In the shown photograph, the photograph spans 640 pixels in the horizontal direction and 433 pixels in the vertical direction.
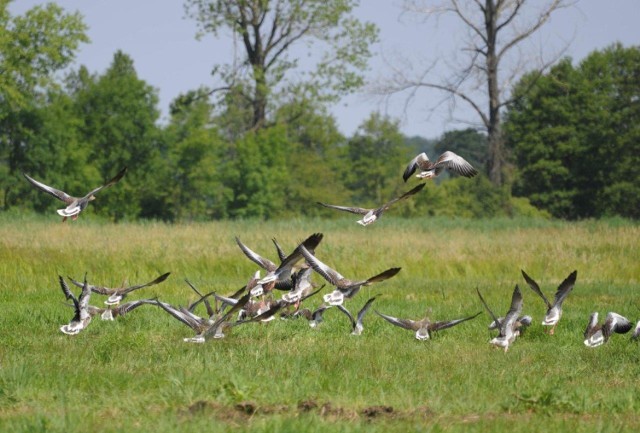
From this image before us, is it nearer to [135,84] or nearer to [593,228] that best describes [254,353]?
[593,228]

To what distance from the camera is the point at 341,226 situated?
35.5 metres

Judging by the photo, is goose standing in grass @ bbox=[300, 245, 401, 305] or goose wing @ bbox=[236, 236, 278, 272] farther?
goose wing @ bbox=[236, 236, 278, 272]

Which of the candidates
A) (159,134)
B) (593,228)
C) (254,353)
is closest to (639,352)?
(254,353)

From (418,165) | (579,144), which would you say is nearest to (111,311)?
(418,165)

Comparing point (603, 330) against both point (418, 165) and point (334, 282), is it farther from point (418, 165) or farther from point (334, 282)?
point (334, 282)

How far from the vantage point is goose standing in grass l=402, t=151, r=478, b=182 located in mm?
10406

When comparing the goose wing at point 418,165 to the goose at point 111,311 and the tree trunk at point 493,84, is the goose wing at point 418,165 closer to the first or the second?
the goose at point 111,311

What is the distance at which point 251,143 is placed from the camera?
5556 cm

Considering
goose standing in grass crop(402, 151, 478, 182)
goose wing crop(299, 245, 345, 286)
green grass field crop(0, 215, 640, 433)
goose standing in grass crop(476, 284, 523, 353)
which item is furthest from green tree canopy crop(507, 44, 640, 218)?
goose wing crop(299, 245, 345, 286)

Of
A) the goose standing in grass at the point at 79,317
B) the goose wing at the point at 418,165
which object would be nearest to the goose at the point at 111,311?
the goose standing in grass at the point at 79,317

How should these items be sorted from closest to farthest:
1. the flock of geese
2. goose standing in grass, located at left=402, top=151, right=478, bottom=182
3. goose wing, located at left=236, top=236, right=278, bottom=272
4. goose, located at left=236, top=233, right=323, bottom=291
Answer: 1. goose, located at left=236, top=233, right=323, bottom=291
2. the flock of geese
3. goose standing in grass, located at left=402, top=151, right=478, bottom=182
4. goose wing, located at left=236, top=236, right=278, bottom=272

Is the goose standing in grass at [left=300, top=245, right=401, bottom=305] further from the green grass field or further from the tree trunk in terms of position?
the tree trunk

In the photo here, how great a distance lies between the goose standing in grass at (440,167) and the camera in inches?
410

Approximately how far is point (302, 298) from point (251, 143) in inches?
1767
